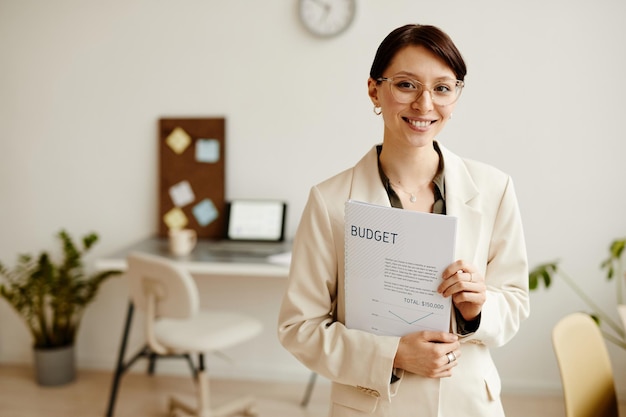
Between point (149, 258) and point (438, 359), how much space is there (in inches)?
66.8

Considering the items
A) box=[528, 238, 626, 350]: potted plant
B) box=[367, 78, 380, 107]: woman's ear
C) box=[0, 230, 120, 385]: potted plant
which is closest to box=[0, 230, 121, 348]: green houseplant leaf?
box=[0, 230, 120, 385]: potted plant

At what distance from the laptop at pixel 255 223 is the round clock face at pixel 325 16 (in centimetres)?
91

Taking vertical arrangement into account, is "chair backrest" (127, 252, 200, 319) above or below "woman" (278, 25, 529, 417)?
below

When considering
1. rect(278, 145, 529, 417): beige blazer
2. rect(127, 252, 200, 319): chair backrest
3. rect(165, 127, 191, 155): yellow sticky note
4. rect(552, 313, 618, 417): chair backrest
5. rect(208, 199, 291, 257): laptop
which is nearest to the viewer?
rect(278, 145, 529, 417): beige blazer

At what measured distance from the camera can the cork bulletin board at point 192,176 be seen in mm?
3205

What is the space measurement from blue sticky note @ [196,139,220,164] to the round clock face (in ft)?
2.58

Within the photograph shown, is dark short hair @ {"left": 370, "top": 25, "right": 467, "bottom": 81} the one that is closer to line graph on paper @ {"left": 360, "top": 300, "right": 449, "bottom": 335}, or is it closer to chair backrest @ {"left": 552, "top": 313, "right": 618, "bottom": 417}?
line graph on paper @ {"left": 360, "top": 300, "right": 449, "bottom": 335}

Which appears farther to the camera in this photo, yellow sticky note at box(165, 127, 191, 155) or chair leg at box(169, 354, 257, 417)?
yellow sticky note at box(165, 127, 191, 155)

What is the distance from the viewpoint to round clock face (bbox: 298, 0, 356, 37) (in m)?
3.01

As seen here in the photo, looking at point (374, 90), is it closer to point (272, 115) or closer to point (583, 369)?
point (583, 369)

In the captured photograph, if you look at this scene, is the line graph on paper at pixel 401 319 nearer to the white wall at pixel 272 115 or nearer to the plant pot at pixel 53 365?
the white wall at pixel 272 115

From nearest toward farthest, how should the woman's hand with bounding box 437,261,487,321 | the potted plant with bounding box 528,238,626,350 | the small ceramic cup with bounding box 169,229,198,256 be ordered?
1. the woman's hand with bounding box 437,261,487,321
2. the small ceramic cup with bounding box 169,229,198,256
3. the potted plant with bounding box 528,238,626,350

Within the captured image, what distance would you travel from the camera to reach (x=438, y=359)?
1039mm

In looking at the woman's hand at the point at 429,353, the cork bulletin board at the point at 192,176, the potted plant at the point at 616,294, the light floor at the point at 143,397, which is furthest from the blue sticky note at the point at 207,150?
the woman's hand at the point at 429,353
